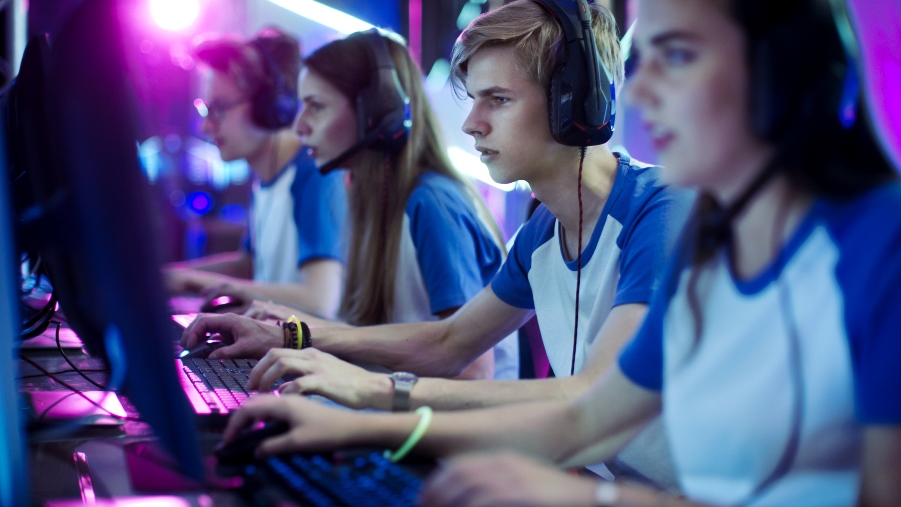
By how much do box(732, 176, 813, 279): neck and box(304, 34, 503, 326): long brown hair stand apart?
1.19 m

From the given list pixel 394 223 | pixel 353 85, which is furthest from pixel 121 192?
pixel 353 85

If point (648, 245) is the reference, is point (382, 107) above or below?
above

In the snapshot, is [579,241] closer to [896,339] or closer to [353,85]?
[896,339]

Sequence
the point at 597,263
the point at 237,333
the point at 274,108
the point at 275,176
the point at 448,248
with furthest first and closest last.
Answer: the point at 275,176 → the point at 274,108 → the point at 448,248 → the point at 237,333 → the point at 597,263

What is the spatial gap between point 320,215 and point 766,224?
178 centimetres

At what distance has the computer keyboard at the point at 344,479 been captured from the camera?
2.18 ft

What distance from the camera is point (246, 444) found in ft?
2.69

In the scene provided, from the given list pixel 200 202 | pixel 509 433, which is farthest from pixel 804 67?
pixel 200 202

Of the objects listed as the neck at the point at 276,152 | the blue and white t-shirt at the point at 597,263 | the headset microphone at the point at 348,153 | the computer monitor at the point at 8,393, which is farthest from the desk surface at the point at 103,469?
the neck at the point at 276,152

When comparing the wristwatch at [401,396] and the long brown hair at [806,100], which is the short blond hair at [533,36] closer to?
the wristwatch at [401,396]

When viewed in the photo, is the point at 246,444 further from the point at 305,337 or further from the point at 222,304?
the point at 222,304

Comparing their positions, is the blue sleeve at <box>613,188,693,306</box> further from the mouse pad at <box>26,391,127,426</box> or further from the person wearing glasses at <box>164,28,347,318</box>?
the person wearing glasses at <box>164,28,347,318</box>

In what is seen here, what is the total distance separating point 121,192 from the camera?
2.06 feet

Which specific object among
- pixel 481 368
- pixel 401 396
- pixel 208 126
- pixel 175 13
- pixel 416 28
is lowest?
pixel 481 368
